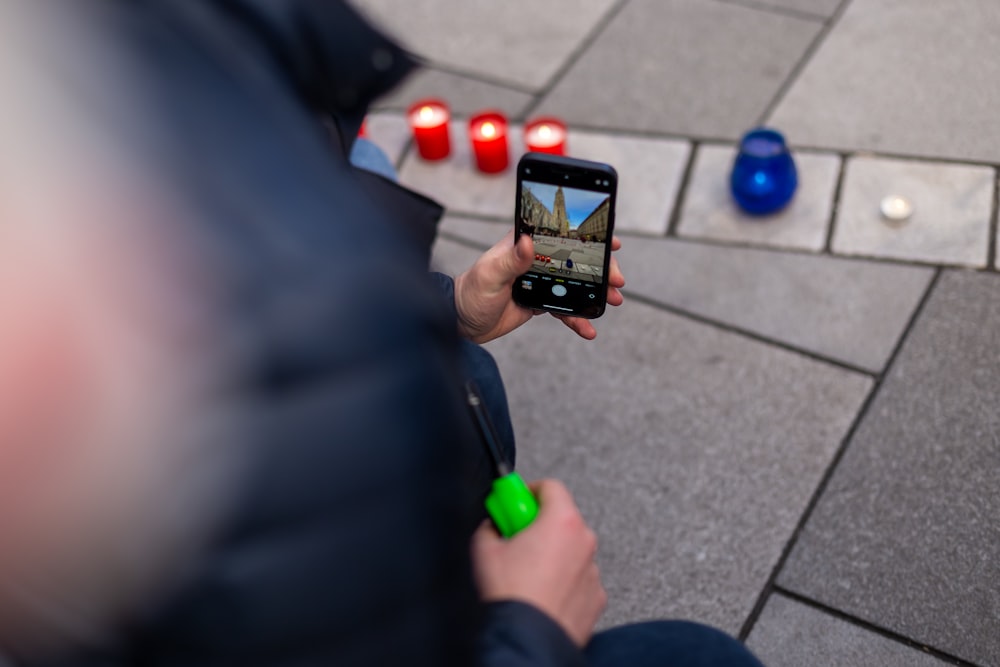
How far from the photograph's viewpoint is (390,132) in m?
3.14

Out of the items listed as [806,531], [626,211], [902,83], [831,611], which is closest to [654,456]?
[806,531]

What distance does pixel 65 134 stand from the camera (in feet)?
2.09

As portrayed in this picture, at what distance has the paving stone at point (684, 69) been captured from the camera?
3.01 m

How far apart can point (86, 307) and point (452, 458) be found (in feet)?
0.87

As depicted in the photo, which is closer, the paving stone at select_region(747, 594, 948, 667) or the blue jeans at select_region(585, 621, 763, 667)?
the blue jeans at select_region(585, 621, 763, 667)

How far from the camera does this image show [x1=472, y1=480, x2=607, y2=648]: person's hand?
100 cm

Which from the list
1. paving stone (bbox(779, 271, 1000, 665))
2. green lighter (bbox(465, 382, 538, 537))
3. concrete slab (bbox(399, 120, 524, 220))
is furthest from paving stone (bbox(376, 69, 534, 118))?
green lighter (bbox(465, 382, 538, 537))

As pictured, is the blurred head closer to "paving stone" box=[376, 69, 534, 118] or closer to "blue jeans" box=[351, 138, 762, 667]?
"blue jeans" box=[351, 138, 762, 667]

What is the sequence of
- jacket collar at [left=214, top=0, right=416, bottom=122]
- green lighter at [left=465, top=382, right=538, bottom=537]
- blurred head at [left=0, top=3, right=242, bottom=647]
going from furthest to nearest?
1. green lighter at [left=465, top=382, right=538, bottom=537]
2. jacket collar at [left=214, top=0, right=416, bottom=122]
3. blurred head at [left=0, top=3, right=242, bottom=647]

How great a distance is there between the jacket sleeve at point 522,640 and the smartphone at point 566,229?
74cm

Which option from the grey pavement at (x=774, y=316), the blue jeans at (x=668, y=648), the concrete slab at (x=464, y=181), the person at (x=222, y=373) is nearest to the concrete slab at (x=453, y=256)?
the grey pavement at (x=774, y=316)

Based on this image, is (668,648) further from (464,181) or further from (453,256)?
(464,181)

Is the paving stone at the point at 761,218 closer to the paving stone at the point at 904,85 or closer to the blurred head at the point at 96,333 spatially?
the paving stone at the point at 904,85

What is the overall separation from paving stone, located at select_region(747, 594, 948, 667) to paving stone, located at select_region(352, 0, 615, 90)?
1873mm
